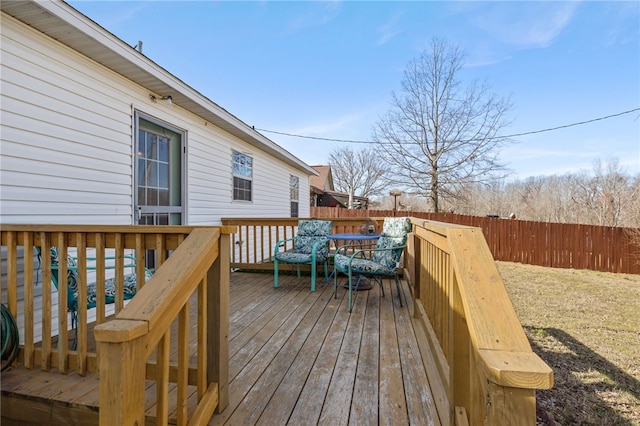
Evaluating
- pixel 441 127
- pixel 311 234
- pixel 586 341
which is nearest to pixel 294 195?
pixel 311 234

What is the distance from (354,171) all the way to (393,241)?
86.5 feet

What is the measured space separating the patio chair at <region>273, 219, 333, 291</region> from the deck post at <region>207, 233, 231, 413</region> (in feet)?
8.14

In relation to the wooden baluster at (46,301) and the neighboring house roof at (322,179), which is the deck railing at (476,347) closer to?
the wooden baluster at (46,301)

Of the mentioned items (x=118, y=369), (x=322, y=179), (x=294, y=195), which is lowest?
(x=118, y=369)

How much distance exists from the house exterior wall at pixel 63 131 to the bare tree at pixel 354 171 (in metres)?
25.2

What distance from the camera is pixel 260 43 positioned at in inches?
360

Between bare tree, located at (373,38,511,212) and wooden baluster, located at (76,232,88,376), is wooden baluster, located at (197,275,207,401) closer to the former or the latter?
wooden baluster, located at (76,232,88,376)

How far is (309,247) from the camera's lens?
4.52 meters

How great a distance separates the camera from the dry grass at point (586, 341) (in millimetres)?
2896

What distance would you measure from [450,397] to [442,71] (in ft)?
55.0

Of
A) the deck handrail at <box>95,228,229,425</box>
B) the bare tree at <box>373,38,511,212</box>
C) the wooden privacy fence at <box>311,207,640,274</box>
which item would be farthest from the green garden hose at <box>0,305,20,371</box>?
the bare tree at <box>373,38,511,212</box>

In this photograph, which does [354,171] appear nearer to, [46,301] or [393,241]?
[393,241]

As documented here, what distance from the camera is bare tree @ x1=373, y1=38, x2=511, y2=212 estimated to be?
14945mm

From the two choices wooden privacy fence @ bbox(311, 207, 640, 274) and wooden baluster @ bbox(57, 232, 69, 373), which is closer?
wooden baluster @ bbox(57, 232, 69, 373)
